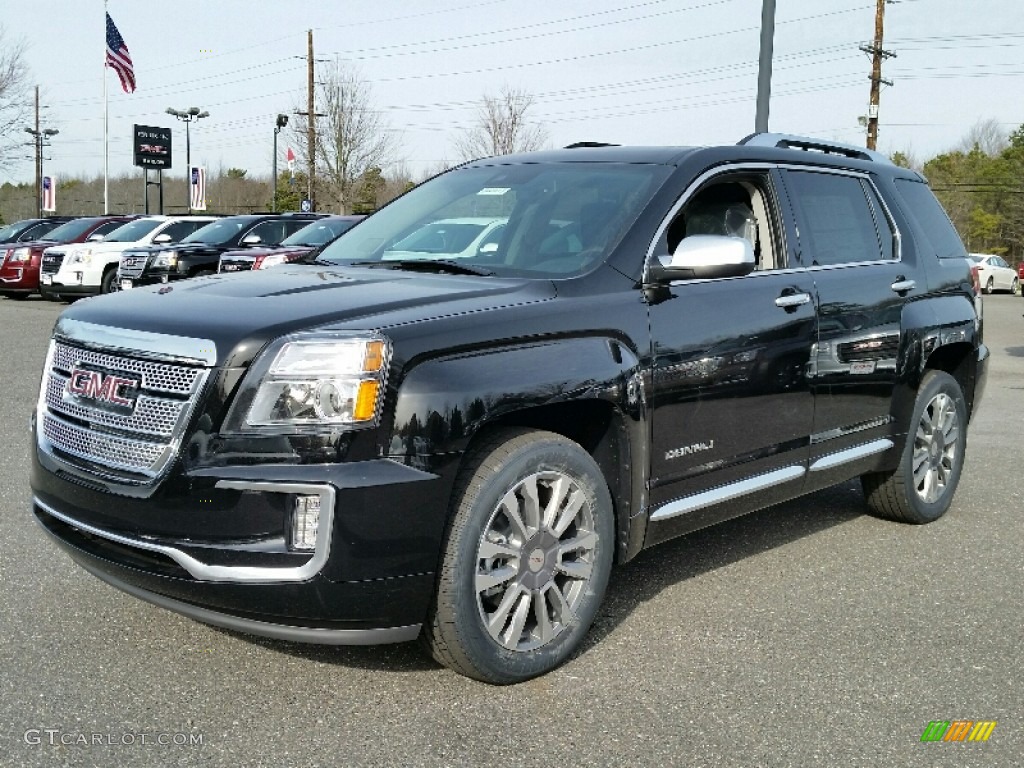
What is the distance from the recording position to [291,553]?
3.23 m

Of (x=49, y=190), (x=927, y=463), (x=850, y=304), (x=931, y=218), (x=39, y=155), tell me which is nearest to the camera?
(x=850, y=304)

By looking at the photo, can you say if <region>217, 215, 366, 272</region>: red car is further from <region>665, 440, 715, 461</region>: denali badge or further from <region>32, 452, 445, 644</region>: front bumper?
<region>32, 452, 445, 644</region>: front bumper

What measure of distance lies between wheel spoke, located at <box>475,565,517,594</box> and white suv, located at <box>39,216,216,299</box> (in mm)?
17893

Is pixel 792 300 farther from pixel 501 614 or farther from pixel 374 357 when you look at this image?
pixel 374 357

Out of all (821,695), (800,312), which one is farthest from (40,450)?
(800,312)

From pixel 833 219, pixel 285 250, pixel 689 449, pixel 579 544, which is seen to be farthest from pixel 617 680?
pixel 285 250

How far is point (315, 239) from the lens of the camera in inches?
661

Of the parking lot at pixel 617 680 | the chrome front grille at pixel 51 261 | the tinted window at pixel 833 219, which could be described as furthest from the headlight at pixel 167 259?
the tinted window at pixel 833 219

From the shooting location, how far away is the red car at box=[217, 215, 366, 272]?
51.4 feet

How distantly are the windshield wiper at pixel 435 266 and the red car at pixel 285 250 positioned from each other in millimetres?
10583

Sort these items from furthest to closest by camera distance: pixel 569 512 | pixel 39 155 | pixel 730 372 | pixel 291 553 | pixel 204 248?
1. pixel 39 155
2. pixel 204 248
3. pixel 730 372
4. pixel 569 512
5. pixel 291 553

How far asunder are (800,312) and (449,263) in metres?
1.53

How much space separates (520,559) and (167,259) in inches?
587

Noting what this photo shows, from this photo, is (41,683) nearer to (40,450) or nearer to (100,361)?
(40,450)
